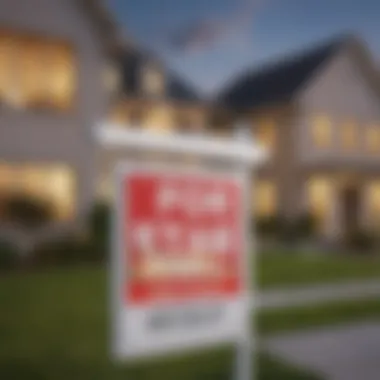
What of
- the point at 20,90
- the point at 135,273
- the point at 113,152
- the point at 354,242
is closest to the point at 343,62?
the point at 354,242

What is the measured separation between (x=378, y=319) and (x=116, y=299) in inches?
53.8

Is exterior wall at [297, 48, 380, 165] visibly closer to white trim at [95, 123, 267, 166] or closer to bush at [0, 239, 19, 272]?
white trim at [95, 123, 267, 166]

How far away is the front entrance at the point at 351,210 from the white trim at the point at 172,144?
1.54ft

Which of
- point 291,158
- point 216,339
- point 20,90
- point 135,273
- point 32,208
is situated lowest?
point 216,339

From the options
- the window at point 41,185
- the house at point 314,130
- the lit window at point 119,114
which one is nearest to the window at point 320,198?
the house at point 314,130

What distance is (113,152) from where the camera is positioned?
141 centimetres

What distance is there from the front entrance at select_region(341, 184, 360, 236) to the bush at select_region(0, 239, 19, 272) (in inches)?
32.5

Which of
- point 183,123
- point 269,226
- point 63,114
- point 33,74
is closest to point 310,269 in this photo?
point 269,226

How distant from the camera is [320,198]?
176cm

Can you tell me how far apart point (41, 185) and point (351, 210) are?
795mm

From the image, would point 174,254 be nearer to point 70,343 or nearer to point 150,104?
point 150,104

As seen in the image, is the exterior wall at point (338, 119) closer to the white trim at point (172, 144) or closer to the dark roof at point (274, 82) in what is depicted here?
the dark roof at point (274, 82)

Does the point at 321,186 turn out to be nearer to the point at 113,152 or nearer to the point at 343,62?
the point at 343,62

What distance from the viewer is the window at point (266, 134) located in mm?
1659
